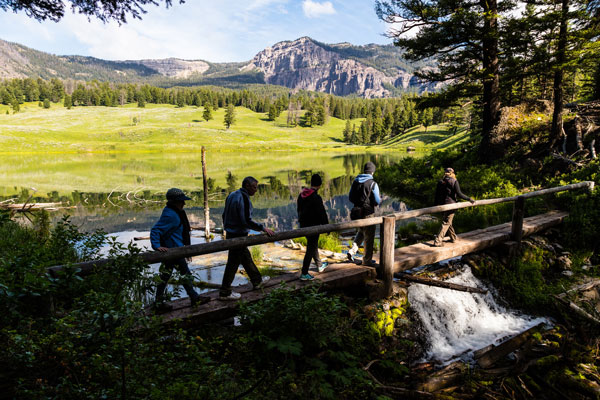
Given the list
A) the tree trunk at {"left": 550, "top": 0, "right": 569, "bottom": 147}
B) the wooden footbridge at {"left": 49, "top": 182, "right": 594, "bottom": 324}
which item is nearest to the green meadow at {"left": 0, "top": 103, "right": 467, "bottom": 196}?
the tree trunk at {"left": 550, "top": 0, "right": 569, "bottom": 147}

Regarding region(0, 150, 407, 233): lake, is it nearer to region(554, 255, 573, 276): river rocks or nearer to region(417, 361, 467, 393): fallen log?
region(554, 255, 573, 276): river rocks

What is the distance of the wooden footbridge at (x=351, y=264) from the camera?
5.27 metres

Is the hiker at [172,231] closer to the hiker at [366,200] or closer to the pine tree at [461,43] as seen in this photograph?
the hiker at [366,200]

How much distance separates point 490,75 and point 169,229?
19.4m

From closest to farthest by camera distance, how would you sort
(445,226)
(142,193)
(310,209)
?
(310,209) → (445,226) → (142,193)

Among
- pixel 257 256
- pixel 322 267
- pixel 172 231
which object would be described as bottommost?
pixel 257 256

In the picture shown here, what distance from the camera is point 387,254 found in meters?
7.36

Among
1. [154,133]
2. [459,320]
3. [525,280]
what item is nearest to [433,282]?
[459,320]

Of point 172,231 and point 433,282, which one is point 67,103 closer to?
point 172,231

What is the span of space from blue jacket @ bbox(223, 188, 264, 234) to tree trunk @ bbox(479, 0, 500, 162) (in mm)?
17739

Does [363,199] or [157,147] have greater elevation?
[157,147]

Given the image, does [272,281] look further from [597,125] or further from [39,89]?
[39,89]

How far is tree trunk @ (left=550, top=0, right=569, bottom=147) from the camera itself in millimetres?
16986

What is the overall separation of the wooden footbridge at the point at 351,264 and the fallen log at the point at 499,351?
82.8 inches
